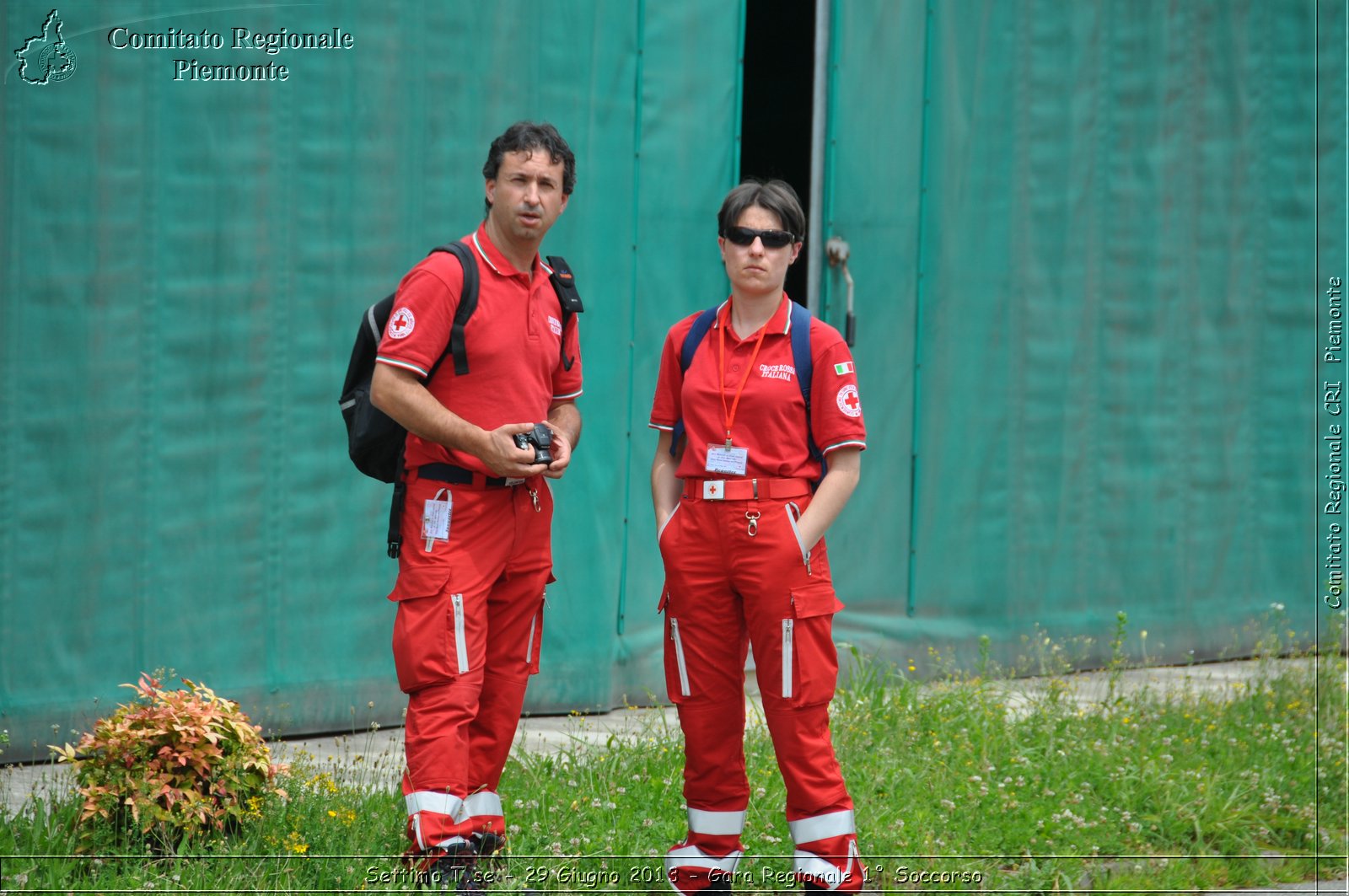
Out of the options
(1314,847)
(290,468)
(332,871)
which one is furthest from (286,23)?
(1314,847)

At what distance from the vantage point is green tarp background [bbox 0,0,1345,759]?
18.9 ft

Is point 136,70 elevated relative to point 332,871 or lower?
elevated

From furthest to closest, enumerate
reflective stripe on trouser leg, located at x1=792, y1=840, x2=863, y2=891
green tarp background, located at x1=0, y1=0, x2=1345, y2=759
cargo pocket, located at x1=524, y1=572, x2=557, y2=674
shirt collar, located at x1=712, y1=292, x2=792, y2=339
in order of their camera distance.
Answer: green tarp background, located at x1=0, y1=0, x2=1345, y2=759 < cargo pocket, located at x1=524, y1=572, x2=557, y2=674 < shirt collar, located at x1=712, y1=292, x2=792, y2=339 < reflective stripe on trouser leg, located at x1=792, y1=840, x2=863, y2=891

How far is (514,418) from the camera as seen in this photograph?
14.8 feet

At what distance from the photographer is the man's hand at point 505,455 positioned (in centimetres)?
430

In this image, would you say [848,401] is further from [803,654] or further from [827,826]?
[827,826]

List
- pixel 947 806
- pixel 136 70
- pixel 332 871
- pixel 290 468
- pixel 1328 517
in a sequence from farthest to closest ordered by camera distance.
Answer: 1. pixel 1328 517
2. pixel 290 468
3. pixel 136 70
4. pixel 947 806
5. pixel 332 871

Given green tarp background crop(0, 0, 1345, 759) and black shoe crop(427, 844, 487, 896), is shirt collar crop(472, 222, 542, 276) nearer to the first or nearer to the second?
black shoe crop(427, 844, 487, 896)

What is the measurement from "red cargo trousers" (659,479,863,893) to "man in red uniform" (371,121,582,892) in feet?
1.61

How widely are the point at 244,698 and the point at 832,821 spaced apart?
288 cm

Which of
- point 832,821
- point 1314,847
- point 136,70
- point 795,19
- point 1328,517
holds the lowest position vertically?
point 1314,847

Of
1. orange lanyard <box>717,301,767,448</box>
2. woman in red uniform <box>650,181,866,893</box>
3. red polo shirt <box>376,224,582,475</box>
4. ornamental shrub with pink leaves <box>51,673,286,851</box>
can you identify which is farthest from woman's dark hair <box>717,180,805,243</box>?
ornamental shrub with pink leaves <box>51,673,286,851</box>

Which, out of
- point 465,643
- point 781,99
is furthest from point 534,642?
point 781,99

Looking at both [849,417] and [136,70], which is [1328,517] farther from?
[136,70]
